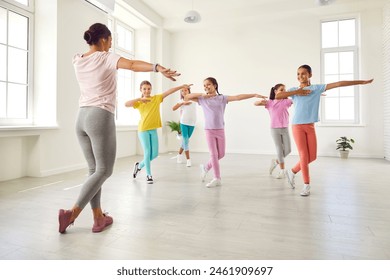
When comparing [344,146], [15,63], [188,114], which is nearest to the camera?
[15,63]

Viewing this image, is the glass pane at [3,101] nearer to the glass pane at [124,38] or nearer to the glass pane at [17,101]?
the glass pane at [17,101]

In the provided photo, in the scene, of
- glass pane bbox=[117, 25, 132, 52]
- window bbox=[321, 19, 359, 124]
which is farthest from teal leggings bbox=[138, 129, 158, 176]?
window bbox=[321, 19, 359, 124]

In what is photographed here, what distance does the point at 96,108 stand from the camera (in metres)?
1.65

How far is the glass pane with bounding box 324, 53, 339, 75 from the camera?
616 centimetres

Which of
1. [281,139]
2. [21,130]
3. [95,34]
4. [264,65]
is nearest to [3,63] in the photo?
[21,130]

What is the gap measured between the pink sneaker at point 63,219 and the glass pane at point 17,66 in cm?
297

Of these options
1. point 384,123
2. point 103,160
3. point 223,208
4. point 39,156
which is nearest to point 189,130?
point 39,156

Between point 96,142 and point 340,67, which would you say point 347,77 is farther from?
point 96,142

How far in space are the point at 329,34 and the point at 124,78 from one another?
16.6 feet

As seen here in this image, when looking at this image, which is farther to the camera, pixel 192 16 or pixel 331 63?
pixel 331 63

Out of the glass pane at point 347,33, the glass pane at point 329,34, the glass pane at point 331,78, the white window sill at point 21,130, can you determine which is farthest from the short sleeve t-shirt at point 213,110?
the glass pane at point 347,33

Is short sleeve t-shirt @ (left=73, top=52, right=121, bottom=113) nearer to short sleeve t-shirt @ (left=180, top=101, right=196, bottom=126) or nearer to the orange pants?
the orange pants
